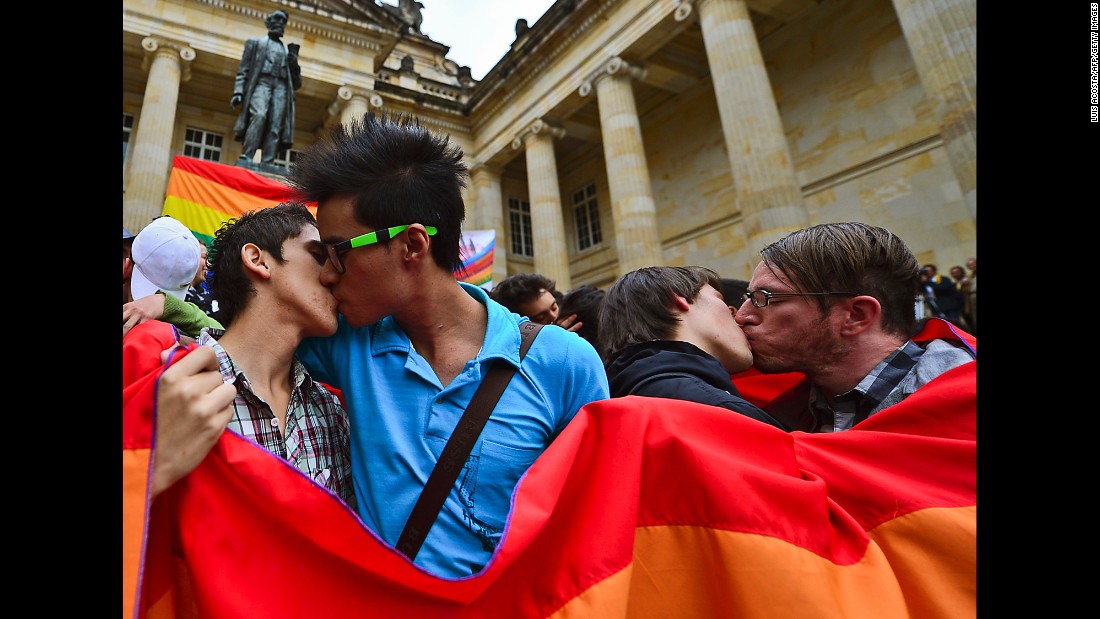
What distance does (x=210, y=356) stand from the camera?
1.21 metres

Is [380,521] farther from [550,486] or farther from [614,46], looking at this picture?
[614,46]

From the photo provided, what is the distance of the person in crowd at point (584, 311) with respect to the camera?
384cm

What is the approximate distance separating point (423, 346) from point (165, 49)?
17421 mm

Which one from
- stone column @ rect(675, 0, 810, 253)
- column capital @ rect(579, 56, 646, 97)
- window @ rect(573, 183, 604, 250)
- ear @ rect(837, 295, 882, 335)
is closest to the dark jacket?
ear @ rect(837, 295, 882, 335)

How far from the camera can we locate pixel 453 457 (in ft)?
4.53

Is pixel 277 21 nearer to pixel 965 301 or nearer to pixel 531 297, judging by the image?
pixel 531 297

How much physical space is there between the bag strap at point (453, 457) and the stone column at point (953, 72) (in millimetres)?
9240

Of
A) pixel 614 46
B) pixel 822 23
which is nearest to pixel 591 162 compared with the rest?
pixel 614 46

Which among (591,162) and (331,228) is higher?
(591,162)

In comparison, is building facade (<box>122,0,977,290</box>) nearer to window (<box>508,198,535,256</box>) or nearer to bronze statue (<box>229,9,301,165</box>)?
window (<box>508,198,535,256</box>)

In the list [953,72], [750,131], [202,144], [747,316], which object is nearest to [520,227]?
[202,144]

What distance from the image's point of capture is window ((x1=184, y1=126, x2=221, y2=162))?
1742cm

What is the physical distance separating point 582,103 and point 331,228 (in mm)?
16449
